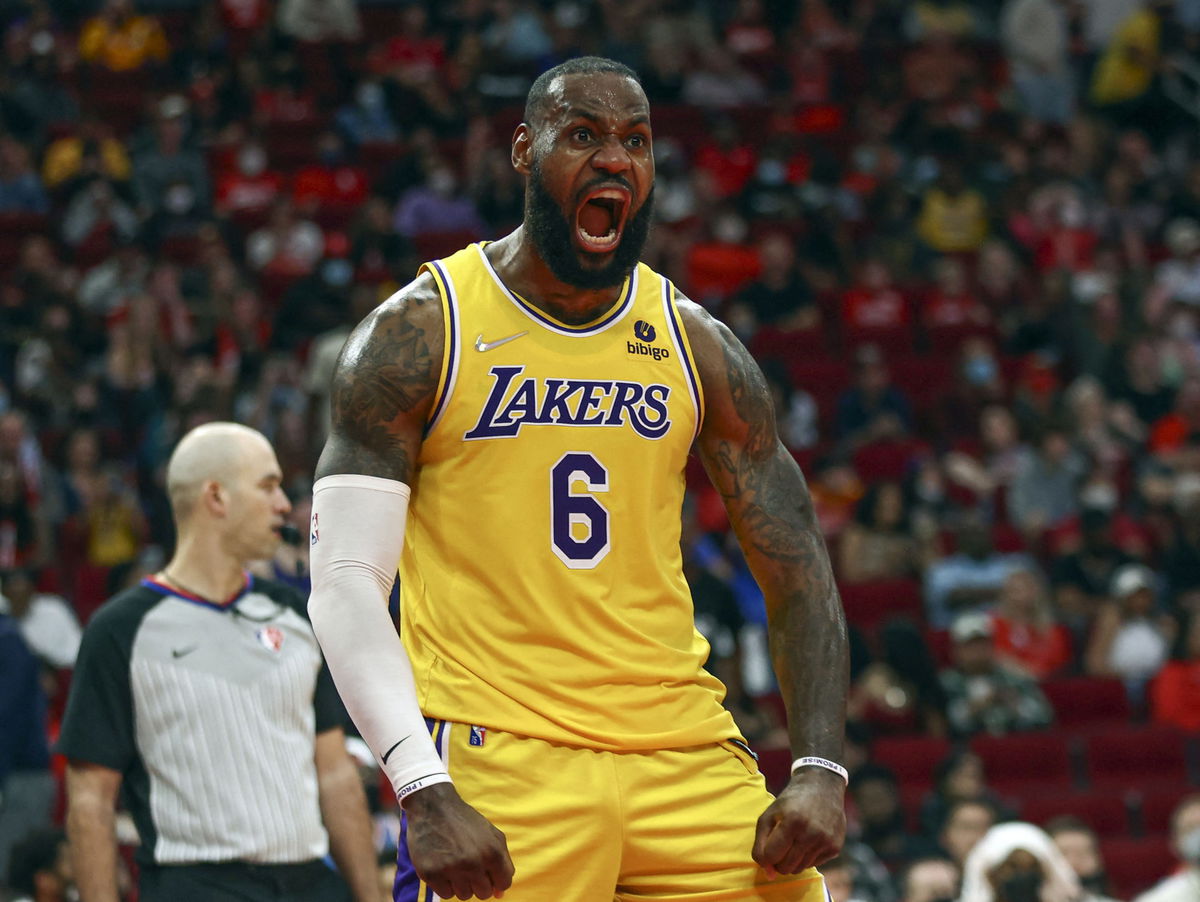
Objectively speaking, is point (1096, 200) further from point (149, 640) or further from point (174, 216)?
point (149, 640)

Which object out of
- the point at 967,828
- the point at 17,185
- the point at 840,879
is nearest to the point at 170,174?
the point at 17,185

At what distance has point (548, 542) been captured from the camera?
3.27 meters

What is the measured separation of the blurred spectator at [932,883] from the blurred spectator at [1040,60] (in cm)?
1149

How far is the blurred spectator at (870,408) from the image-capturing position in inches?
521

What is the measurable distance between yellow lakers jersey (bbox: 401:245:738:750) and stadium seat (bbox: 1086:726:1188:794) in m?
7.38

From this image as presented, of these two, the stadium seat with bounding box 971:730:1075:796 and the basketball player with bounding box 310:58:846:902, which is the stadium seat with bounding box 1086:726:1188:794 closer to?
the stadium seat with bounding box 971:730:1075:796

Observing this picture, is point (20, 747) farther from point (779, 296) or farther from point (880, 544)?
point (779, 296)

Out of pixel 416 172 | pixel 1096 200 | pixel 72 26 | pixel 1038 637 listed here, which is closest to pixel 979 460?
pixel 1038 637

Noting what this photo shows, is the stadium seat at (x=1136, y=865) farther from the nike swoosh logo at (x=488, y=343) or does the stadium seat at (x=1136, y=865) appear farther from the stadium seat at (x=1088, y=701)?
the nike swoosh logo at (x=488, y=343)

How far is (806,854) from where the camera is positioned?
3.19m

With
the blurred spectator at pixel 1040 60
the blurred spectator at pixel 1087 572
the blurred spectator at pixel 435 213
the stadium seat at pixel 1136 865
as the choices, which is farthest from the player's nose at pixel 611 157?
the blurred spectator at pixel 1040 60

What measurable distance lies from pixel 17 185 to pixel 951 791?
9.60 m

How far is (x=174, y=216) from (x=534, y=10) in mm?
4607

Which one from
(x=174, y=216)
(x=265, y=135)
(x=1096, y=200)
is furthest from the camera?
(x=1096, y=200)
